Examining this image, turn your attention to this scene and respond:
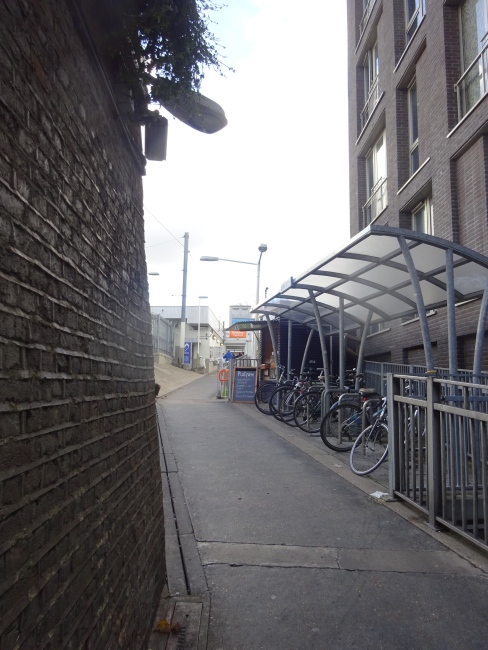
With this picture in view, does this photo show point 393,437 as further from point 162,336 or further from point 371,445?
point 162,336

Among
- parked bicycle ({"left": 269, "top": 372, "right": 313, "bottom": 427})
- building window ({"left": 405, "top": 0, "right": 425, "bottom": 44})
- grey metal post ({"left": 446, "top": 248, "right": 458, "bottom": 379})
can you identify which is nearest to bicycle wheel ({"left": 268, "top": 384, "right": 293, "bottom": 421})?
parked bicycle ({"left": 269, "top": 372, "right": 313, "bottom": 427})

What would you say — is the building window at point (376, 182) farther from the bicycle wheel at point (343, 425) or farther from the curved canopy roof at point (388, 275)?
the bicycle wheel at point (343, 425)

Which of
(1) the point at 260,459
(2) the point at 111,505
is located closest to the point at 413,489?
(1) the point at 260,459

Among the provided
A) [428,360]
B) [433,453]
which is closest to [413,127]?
[428,360]

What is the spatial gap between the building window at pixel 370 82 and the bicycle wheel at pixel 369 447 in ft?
36.2

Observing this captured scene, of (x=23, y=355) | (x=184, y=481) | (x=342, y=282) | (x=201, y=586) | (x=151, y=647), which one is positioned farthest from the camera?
(x=342, y=282)

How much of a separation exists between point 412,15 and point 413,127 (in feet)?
9.03

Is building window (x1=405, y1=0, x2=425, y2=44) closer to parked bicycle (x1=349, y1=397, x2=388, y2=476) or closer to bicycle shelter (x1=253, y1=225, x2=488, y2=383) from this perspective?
bicycle shelter (x1=253, y1=225, x2=488, y2=383)

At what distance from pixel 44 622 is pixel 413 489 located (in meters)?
4.48

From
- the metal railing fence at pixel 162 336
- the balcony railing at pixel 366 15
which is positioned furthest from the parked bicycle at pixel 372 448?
the metal railing fence at pixel 162 336

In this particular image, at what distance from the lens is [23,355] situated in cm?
155

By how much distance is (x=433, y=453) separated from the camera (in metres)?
4.85

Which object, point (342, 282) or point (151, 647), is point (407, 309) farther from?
point (151, 647)

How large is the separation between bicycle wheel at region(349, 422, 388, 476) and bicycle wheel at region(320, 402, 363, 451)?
3.90 ft
